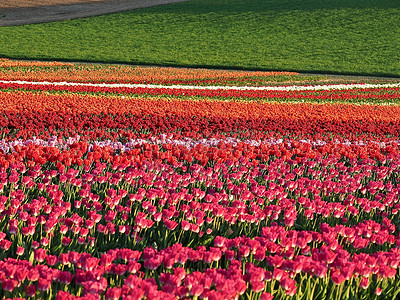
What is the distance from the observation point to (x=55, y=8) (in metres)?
62.5

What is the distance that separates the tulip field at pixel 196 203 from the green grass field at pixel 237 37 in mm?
25394

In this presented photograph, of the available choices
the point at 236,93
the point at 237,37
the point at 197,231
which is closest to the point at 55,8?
the point at 237,37

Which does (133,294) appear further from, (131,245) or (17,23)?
(17,23)

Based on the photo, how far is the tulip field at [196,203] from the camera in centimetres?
327

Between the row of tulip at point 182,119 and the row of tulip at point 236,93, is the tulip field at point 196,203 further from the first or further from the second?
the row of tulip at point 236,93

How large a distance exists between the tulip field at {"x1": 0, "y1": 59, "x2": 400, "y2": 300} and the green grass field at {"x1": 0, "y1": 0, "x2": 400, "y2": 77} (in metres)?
25.4

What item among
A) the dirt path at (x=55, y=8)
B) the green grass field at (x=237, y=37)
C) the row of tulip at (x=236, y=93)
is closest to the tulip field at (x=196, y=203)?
the row of tulip at (x=236, y=93)

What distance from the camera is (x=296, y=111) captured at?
15.1m

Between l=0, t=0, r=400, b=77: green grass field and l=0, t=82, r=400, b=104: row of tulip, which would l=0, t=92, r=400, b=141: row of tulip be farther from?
l=0, t=0, r=400, b=77: green grass field

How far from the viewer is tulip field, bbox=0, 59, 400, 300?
3266 millimetres

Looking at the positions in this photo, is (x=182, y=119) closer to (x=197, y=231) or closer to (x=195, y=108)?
(x=195, y=108)

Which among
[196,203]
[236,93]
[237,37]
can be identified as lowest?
Result: [236,93]

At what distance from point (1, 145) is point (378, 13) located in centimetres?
5930

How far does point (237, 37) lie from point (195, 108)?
3941 cm
